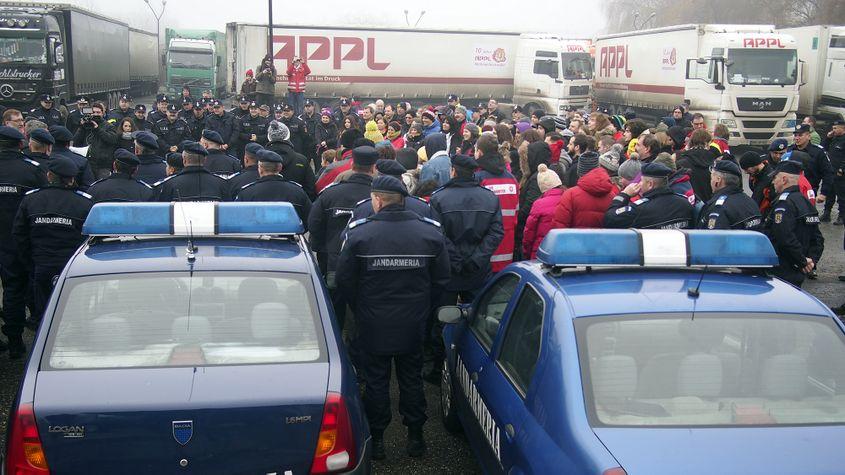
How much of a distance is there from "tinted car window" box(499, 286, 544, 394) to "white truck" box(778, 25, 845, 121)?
78.5ft

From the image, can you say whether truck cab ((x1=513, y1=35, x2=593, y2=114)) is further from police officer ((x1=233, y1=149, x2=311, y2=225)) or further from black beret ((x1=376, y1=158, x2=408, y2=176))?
black beret ((x1=376, y1=158, x2=408, y2=176))

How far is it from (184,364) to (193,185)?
413 centimetres

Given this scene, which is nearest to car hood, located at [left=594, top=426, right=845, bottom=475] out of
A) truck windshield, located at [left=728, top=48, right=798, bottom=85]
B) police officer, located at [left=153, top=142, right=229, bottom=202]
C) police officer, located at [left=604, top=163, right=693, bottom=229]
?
police officer, located at [left=604, top=163, right=693, bottom=229]

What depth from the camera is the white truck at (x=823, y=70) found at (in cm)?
2503

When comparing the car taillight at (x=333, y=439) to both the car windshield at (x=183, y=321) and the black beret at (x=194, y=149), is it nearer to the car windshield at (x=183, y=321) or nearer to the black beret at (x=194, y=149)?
the car windshield at (x=183, y=321)

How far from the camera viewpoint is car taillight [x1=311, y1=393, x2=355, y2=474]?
136 inches

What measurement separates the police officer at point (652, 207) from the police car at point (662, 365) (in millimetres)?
2424

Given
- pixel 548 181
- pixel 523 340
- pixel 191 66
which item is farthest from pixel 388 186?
pixel 191 66

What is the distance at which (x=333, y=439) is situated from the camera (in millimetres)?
3490

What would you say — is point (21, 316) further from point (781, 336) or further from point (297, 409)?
point (781, 336)

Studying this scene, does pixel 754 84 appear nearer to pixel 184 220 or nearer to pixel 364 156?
pixel 364 156

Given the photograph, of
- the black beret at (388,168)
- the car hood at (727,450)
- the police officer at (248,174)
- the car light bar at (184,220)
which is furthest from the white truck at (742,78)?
the car hood at (727,450)

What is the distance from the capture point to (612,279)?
12.4ft

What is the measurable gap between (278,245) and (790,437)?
8.97 ft
